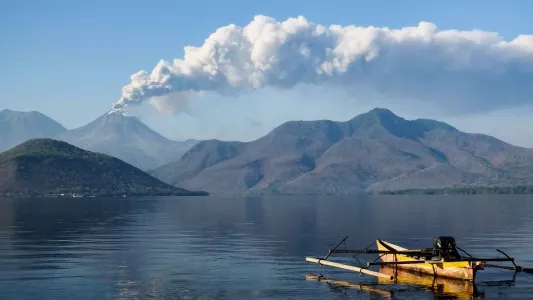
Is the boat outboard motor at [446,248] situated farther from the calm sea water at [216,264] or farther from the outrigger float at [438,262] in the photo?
the calm sea water at [216,264]

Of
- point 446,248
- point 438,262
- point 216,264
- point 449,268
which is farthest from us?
point 216,264

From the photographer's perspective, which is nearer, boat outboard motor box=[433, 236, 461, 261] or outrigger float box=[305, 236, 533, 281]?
outrigger float box=[305, 236, 533, 281]

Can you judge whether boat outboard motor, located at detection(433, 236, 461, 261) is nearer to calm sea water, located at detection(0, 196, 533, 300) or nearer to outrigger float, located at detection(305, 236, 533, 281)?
outrigger float, located at detection(305, 236, 533, 281)

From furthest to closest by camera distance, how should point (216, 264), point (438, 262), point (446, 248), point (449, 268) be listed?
1. point (216, 264)
2. point (446, 248)
3. point (438, 262)
4. point (449, 268)

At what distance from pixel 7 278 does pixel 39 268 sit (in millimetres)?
7631

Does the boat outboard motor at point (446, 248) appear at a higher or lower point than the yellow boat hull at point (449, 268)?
higher

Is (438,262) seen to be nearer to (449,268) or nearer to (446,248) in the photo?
(449,268)

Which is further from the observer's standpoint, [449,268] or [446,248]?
[446,248]

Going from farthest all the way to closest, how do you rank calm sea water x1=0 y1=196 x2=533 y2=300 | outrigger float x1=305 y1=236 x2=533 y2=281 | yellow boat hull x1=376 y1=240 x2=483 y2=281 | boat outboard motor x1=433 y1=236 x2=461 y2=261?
boat outboard motor x1=433 y1=236 x2=461 y2=261 → outrigger float x1=305 y1=236 x2=533 y2=281 → yellow boat hull x1=376 y1=240 x2=483 y2=281 → calm sea water x1=0 y1=196 x2=533 y2=300

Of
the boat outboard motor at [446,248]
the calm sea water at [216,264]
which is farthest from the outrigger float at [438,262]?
the calm sea water at [216,264]

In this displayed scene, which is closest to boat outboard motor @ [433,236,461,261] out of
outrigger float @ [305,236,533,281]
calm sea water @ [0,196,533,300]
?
outrigger float @ [305,236,533,281]

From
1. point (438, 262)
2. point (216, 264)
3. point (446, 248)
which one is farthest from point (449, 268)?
point (216, 264)

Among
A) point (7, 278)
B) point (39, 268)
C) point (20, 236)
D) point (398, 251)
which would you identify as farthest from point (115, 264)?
point (20, 236)

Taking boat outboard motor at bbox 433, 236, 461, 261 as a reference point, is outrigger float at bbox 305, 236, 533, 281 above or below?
below
